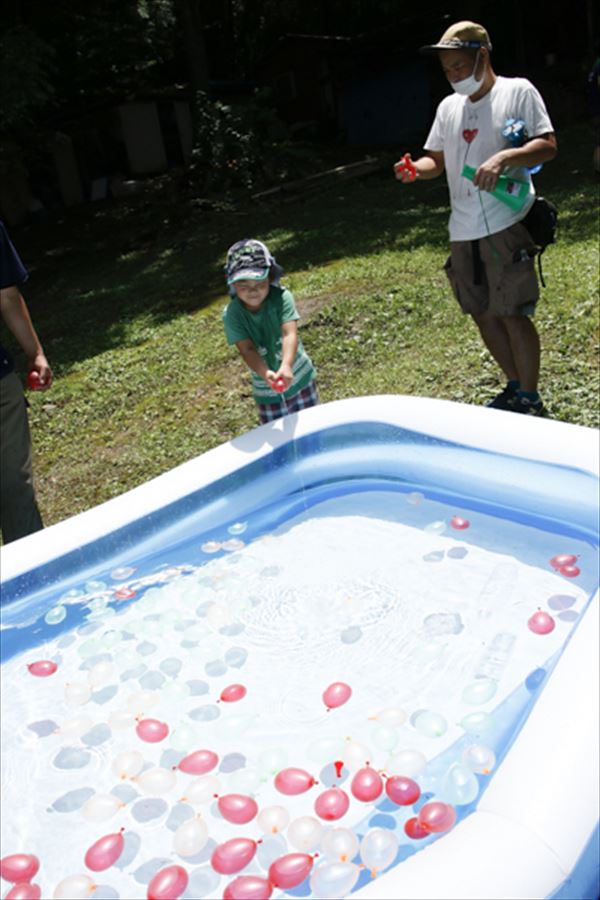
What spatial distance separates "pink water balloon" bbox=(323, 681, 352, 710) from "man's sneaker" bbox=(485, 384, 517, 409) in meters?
2.07

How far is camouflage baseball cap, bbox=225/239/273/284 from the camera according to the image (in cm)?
356

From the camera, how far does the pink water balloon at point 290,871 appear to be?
6.57ft

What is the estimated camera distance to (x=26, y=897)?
2105 millimetres

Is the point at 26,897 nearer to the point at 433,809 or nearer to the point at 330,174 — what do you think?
the point at 433,809

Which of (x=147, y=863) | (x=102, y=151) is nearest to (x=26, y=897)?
(x=147, y=863)

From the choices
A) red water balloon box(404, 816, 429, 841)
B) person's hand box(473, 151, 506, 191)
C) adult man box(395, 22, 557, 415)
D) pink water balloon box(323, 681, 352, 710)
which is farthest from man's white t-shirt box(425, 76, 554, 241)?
red water balloon box(404, 816, 429, 841)

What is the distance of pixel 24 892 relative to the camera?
212 centimetres

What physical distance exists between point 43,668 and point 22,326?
55.4 inches

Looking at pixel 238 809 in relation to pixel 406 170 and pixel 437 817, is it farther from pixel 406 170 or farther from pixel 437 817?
pixel 406 170

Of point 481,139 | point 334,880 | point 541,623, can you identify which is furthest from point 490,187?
point 334,880

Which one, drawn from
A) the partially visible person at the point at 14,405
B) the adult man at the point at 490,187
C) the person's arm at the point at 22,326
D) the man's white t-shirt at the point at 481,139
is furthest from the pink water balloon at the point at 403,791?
the man's white t-shirt at the point at 481,139

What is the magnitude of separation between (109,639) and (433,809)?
4.81ft

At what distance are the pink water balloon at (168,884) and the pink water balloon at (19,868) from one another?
35cm

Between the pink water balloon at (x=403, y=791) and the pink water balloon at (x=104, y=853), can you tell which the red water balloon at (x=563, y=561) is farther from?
the pink water balloon at (x=104, y=853)
